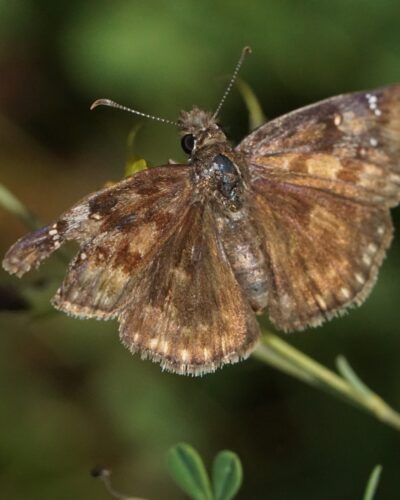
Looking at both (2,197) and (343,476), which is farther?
(343,476)

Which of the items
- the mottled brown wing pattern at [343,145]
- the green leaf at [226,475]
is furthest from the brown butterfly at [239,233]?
the green leaf at [226,475]

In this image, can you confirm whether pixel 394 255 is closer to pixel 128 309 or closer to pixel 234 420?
pixel 234 420

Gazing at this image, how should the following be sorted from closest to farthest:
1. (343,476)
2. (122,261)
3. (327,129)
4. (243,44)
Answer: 1. (122,261)
2. (327,129)
3. (343,476)
4. (243,44)

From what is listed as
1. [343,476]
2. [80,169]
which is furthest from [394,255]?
[80,169]

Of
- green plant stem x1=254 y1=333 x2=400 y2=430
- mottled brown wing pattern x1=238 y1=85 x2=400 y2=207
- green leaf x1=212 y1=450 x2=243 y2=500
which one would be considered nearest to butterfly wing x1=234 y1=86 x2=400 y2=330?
mottled brown wing pattern x1=238 y1=85 x2=400 y2=207

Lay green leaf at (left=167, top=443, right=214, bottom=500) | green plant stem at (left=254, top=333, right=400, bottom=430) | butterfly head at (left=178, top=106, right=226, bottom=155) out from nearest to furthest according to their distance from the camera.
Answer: green leaf at (left=167, top=443, right=214, bottom=500) < butterfly head at (left=178, top=106, right=226, bottom=155) < green plant stem at (left=254, top=333, right=400, bottom=430)


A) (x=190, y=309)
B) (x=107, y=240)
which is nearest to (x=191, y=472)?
(x=190, y=309)

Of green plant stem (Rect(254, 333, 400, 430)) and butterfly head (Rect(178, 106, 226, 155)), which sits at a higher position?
butterfly head (Rect(178, 106, 226, 155))

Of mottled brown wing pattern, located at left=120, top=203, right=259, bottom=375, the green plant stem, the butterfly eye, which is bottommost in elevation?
the green plant stem

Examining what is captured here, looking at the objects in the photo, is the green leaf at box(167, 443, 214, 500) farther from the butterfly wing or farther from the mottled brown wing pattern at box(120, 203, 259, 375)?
the butterfly wing
